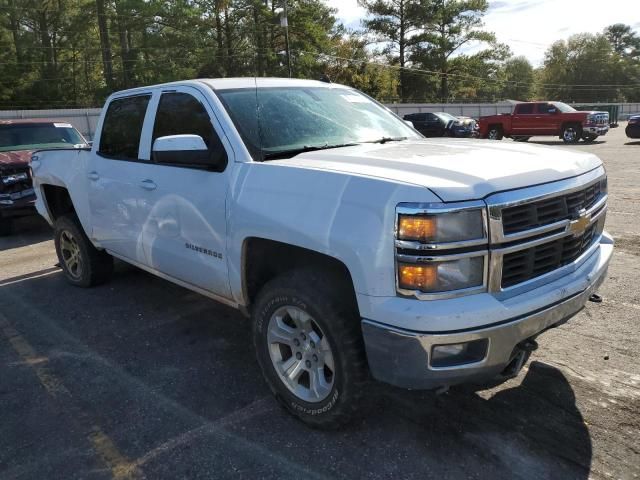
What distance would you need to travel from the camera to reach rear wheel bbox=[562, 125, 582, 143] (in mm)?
23812

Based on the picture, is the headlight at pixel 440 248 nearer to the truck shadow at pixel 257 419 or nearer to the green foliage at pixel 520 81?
the truck shadow at pixel 257 419

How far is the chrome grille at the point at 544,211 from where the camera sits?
2533 millimetres

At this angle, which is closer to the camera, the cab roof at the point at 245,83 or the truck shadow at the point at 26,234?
the cab roof at the point at 245,83

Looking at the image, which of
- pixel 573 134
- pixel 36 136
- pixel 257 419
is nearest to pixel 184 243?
pixel 257 419

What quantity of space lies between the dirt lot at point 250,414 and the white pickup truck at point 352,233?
0.31 m

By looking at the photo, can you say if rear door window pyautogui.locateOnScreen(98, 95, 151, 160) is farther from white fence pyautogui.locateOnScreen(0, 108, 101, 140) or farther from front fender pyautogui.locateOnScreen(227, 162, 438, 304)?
white fence pyautogui.locateOnScreen(0, 108, 101, 140)

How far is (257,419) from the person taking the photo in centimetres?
322

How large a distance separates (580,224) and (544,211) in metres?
0.35

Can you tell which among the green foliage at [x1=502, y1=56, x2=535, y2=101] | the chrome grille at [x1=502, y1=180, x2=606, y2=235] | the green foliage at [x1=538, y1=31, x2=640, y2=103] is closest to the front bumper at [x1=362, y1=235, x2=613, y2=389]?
the chrome grille at [x1=502, y1=180, x2=606, y2=235]

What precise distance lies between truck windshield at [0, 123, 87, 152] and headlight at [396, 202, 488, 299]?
901 cm

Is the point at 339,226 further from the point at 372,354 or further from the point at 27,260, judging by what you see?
the point at 27,260

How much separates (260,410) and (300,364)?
490 millimetres

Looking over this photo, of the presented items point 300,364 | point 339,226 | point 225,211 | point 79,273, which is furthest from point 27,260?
point 339,226

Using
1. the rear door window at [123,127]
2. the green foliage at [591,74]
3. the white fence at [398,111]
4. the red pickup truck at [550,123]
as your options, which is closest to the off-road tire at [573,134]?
the red pickup truck at [550,123]
